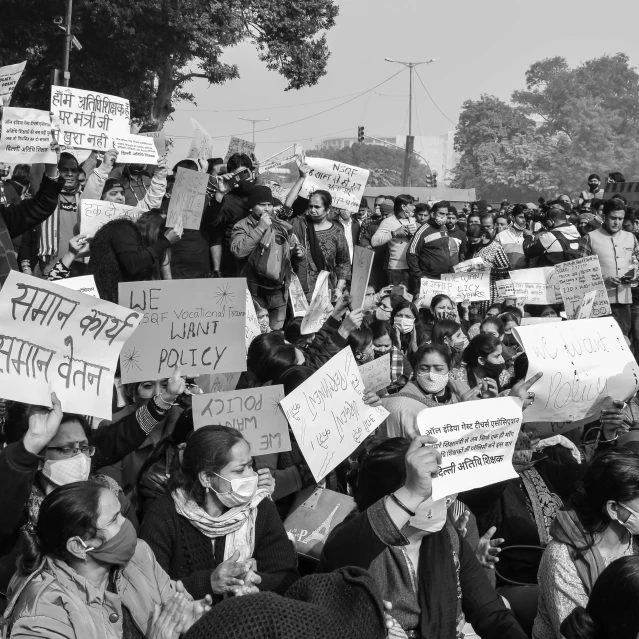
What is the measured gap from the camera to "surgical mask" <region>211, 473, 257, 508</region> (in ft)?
11.7

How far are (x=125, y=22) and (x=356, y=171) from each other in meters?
17.3

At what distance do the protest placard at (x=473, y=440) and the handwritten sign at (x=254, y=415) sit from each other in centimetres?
95

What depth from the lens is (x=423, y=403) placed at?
499 cm

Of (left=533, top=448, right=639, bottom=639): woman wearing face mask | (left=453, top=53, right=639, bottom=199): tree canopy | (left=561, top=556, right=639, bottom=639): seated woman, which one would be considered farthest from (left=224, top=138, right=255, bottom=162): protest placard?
(left=453, top=53, right=639, bottom=199): tree canopy

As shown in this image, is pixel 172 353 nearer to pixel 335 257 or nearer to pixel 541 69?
pixel 335 257

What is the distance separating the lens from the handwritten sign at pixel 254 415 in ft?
13.8

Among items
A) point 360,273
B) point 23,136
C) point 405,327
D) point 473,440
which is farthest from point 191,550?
point 23,136

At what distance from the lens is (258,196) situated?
8.30 metres

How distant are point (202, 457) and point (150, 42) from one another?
2432 centimetres

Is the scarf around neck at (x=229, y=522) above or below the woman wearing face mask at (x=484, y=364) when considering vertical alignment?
below

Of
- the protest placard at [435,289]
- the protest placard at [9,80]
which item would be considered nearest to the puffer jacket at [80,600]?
the protest placard at [435,289]

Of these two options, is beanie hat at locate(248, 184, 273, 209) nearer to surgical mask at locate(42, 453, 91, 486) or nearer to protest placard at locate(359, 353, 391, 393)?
protest placard at locate(359, 353, 391, 393)

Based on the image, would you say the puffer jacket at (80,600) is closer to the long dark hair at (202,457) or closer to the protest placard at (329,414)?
the long dark hair at (202,457)

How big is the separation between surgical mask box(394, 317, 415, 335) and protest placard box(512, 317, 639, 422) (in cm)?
278
